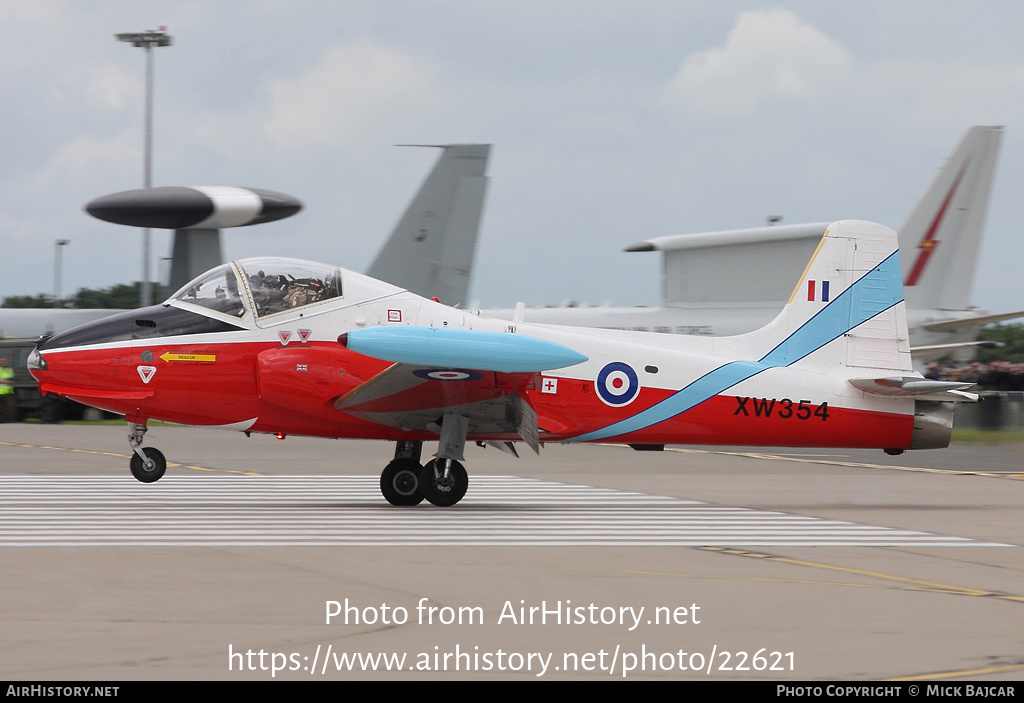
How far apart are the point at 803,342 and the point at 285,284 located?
6.87 metres

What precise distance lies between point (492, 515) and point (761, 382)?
3.99 metres

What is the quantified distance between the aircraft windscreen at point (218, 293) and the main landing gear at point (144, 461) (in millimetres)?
1725

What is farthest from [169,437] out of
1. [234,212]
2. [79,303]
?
[79,303]

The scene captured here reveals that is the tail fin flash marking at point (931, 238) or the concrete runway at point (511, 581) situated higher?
the tail fin flash marking at point (931, 238)

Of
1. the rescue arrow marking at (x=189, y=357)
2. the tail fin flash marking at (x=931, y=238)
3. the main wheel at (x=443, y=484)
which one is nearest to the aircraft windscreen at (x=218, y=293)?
the rescue arrow marking at (x=189, y=357)

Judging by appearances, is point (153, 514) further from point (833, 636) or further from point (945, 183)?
point (945, 183)

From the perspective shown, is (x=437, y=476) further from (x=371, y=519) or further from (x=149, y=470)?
(x=149, y=470)

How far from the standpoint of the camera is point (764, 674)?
5871mm

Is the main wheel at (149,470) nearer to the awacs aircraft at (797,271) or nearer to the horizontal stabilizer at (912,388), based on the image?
the horizontal stabilizer at (912,388)

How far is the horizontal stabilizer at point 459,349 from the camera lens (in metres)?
12.1

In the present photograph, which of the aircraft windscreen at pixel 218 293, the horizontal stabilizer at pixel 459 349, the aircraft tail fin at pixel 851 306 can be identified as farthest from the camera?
the aircraft tail fin at pixel 851 306

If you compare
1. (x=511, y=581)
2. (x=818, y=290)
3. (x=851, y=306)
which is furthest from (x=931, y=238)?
(x=511, y=581)

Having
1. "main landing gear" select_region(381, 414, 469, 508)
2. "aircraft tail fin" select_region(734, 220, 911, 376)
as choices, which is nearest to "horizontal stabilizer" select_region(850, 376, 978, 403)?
"aircraft tail fin" select_region(734, 220, 911, 376)

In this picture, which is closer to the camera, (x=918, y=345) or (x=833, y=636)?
(x=833, y=636)
